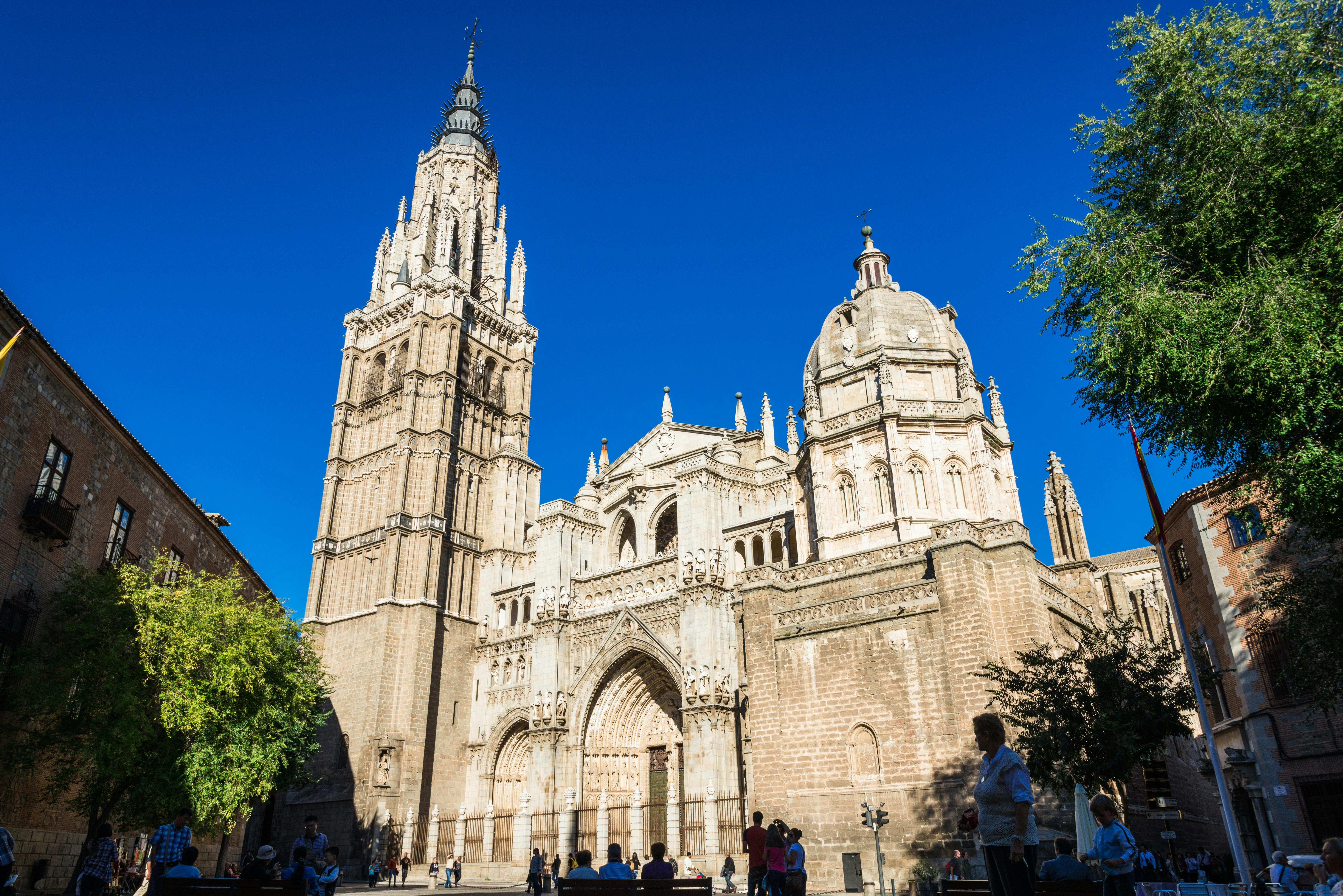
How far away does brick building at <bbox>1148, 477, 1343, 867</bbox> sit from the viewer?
69.2ft

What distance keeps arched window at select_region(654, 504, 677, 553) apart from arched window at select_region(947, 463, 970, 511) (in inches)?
552

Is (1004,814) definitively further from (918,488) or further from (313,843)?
(918,488)

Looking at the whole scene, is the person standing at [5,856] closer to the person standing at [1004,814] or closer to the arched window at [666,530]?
the person standing at [1004,814]

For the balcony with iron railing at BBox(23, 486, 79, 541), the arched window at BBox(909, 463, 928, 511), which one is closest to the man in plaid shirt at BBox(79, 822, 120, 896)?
the balcony with iron railing at BBox(23, 486, 79, 541)

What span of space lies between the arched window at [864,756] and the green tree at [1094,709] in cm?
379

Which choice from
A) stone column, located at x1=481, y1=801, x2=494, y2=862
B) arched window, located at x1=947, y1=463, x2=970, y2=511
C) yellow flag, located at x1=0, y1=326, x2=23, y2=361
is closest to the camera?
yellow flag, located at x1=0, y1=326, x2=23, y2=361

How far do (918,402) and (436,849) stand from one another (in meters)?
26.6

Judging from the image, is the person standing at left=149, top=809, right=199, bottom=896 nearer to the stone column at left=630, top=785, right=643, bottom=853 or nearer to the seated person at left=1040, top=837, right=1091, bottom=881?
the seated person at left=1040, top=837, right=1091, bottom=881

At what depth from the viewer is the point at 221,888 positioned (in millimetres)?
8812

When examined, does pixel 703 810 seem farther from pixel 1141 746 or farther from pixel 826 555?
pixel 1141 746

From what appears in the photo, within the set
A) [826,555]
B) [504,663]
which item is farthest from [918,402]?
[504,663]

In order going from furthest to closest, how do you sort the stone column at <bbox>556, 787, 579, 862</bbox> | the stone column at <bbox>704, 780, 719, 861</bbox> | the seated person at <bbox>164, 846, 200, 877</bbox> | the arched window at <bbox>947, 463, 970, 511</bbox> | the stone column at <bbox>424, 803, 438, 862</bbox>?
the stone column at <bbox>424, 803, 438, 862</bbox> < the stone column at <bbox>556, 787, 579, 862</bbox> < the arched window at <bbox>947, 463, 970, 511</bbox> < the stone column at <bbox>704, 780, 719, 861</bbox> < the seated person at <bbox>164, 846, 200, 877</bbox>

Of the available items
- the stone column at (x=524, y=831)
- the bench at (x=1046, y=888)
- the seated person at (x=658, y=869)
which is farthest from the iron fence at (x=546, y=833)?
the bench at (x=1046, y=888)

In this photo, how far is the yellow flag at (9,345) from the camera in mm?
15219
